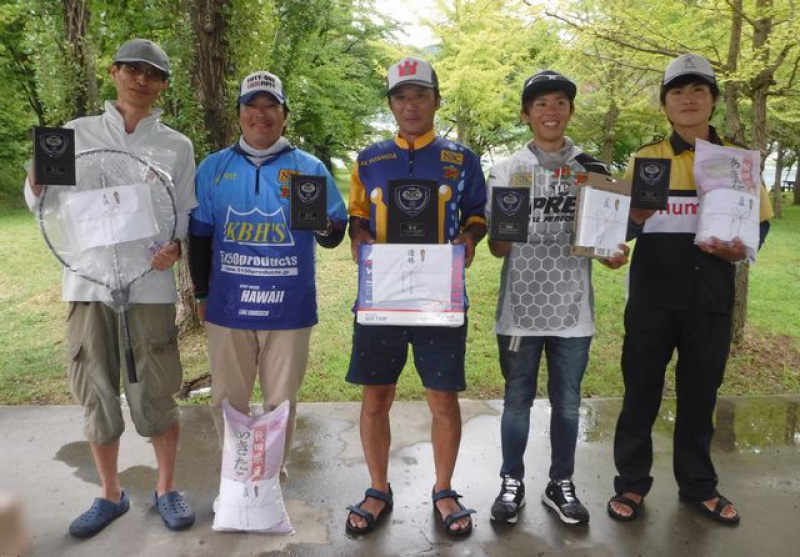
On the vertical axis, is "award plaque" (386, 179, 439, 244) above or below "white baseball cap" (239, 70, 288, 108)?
below

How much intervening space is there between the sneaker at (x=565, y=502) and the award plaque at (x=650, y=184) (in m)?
1.53

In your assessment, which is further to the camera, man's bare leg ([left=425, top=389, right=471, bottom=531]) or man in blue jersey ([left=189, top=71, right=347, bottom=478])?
man's bare leg ([left=425, top=389, right=471, bottom=531])

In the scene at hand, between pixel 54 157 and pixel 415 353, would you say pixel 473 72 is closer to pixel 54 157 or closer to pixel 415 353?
pixel 415 353

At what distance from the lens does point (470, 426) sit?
4.21m

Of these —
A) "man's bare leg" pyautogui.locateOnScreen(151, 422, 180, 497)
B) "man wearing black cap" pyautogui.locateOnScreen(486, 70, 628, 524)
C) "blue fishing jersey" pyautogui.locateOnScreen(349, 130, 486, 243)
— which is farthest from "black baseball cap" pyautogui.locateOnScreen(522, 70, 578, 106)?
"man's bare leg" pyautogui.locateOnScreen(151, 422, 180, 497)

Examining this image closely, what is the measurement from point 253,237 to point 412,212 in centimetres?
80

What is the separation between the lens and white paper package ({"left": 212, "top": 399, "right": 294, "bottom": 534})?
2889 millimetres

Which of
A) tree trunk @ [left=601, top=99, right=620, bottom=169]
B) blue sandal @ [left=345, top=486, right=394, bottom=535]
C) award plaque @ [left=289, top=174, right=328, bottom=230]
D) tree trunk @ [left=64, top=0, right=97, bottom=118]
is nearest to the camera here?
award plaque @ [left=289, top=174, right=328, bottom=230]

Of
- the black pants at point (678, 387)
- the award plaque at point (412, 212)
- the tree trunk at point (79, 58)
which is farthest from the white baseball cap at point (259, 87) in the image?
the tree trunk at point (79, 58)

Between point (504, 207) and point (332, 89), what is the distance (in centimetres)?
1721

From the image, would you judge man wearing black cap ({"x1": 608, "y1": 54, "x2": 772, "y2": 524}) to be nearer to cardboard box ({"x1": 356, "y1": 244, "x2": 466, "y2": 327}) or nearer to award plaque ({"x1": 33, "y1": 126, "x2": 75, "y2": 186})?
cardboard box ({"x1": 356, "y1": 244, "x2": 466, "y2": 327})

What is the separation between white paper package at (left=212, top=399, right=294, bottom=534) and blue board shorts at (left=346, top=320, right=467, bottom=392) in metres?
0.44

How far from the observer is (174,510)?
3041 millimetres

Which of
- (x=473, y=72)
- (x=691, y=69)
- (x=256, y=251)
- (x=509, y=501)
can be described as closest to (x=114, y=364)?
(x=256, y=251)
